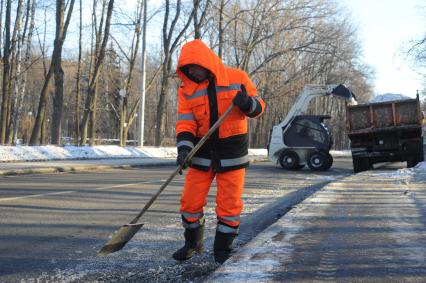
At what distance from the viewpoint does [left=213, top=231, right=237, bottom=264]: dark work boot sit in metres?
4.07

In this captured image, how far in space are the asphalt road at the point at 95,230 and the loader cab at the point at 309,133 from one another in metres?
8.16

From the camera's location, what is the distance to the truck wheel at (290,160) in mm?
18516

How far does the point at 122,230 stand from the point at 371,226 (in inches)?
113

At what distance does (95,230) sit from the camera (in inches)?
225

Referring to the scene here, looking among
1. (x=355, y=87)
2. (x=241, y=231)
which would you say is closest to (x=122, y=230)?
(x=241, y=231)

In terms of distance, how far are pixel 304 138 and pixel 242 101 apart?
14947 millimetres

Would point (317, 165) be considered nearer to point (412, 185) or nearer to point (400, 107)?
point (400, 107)

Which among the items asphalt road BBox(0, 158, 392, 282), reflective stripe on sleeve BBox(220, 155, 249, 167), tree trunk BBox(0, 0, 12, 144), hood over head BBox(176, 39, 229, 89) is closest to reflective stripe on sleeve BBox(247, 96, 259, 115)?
hood over head BBox(176, 39, 229, 89)

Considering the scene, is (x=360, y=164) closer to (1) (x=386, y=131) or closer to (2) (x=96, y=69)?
(1) (x=386, y=131)

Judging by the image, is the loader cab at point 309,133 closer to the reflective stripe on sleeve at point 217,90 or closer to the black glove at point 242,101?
the reflective stripe on sleeve at point 217,90

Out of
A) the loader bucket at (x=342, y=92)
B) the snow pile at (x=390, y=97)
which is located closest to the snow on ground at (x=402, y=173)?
the loader bucket at (x=342, y=92)

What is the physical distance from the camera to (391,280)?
131 inches

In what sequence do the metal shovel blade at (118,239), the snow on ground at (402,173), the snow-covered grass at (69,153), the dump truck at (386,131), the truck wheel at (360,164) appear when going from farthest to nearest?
the snow-covered grass at (69,153), the truck wheel at (360,164), the dump truck at (386,131), the snow on ground at (402,173), the metal shovel blade at (118,239)

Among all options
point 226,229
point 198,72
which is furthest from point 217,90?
point 226,229
